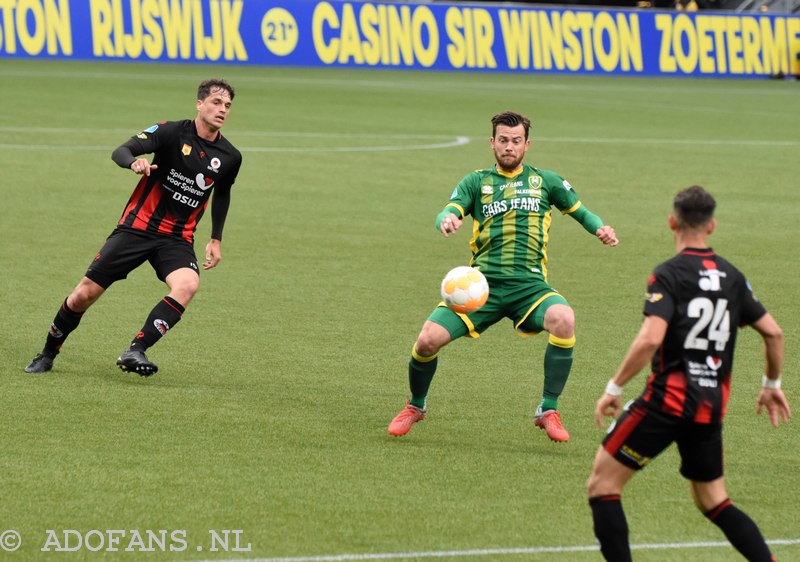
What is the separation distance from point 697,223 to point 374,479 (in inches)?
101

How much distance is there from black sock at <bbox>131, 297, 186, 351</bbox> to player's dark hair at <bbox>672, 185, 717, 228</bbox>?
15.1ft

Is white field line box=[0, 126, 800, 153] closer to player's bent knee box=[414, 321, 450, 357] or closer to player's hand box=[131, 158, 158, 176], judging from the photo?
player's hand box=[131, 158, 158, 176]

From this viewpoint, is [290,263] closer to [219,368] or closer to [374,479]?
[219,368]

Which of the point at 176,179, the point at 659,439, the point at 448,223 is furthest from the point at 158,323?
the point at 659,439

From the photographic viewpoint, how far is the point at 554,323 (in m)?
8.11

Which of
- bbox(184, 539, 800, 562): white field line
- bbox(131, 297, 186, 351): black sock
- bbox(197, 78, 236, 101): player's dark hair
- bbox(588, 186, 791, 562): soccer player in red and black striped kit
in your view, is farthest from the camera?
bbox(197, 78, 236, 101): player's dark hair

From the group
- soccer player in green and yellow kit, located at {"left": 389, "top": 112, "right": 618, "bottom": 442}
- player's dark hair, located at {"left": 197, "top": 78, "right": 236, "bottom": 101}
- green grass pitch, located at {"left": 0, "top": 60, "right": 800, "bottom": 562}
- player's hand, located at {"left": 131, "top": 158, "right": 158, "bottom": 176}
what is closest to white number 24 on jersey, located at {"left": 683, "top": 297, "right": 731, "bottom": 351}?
green grass pitch, located at {"left": 0, "top": 60, "right": 800, "bottom": 562}

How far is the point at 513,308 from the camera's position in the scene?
8227 millimetres

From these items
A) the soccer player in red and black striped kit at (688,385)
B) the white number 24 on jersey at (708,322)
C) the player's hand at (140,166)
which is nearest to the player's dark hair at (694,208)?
the soccer player in red and black striped kit at (688,385)

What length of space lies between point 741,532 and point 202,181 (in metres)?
5.26

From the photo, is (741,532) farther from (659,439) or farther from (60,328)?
(60,328)

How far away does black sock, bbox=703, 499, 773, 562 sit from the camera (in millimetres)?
5477

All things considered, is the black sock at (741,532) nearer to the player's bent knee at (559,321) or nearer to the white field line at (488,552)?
the white field line at (488,552)

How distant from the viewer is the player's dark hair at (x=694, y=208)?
5512 mm
